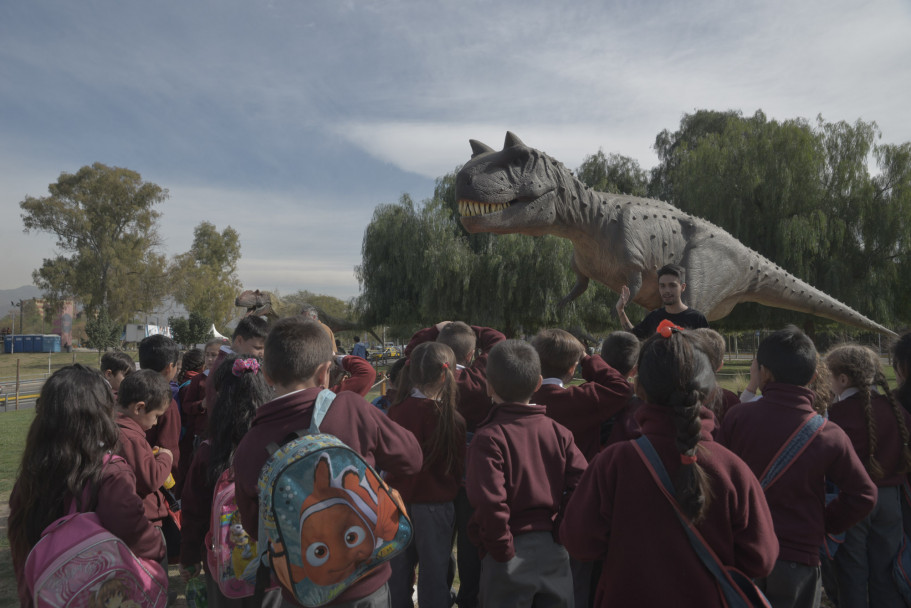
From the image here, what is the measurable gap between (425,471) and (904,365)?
250cm

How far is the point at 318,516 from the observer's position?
1801mm

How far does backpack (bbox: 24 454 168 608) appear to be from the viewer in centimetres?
192


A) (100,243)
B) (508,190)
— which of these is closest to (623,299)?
(508,190)

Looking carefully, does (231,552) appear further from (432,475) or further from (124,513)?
(432,475)

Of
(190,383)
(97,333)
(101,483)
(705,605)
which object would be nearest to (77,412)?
(101,483)

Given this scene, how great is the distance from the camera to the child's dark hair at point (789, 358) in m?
2.38

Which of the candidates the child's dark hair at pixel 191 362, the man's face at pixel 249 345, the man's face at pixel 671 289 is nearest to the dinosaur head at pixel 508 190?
the man's face at pixel 671 289

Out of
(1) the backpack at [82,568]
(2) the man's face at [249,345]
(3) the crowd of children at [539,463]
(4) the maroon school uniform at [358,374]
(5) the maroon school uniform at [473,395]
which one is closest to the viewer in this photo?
(3) the crowd of children at [539,463]

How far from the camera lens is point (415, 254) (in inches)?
813

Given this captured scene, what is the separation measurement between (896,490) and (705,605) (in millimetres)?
1928

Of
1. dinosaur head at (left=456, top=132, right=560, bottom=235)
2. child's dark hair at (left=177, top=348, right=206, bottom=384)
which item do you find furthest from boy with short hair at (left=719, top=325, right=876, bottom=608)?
child's dark hair at (left=177, top=348, right=206, bottom=384)

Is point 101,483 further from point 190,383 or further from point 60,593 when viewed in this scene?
point 190,383

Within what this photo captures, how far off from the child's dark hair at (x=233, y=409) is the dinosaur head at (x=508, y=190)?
2260 millimetres

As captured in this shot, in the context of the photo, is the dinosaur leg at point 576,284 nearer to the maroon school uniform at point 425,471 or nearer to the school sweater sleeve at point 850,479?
the maroon school uniform at point 425,471
